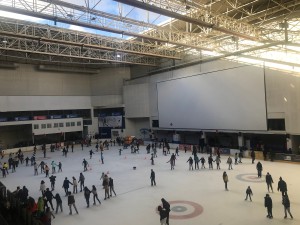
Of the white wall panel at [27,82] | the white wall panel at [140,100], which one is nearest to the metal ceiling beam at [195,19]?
the white wall panel at [140,100]

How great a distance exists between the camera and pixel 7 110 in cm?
4388

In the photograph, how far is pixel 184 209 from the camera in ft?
46.1

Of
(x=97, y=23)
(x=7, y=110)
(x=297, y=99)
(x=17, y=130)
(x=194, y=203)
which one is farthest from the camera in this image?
(x=17, y=130)

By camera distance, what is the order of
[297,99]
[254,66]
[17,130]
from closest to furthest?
[297,99] → [254,66] → [17,130]

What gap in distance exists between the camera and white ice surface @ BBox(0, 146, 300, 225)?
507 inches

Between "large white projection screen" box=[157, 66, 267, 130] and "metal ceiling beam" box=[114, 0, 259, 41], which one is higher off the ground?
"metal ceiling beam" box=[114, 0, 259, 41]

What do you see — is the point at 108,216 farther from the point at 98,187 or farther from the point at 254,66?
the point at 254,66

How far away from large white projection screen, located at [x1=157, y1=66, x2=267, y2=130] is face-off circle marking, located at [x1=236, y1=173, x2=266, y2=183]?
11085mm

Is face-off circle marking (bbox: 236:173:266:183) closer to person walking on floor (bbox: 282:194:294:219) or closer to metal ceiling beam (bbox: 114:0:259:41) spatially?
person walking on floor (bbox: 282:194:294:219)

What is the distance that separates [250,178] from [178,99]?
22.6 metres

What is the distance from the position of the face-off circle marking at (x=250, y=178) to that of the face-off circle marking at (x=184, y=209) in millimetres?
6169

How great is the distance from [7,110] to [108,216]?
1473 inches

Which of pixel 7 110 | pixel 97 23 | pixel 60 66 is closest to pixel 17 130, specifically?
pixel 7 110

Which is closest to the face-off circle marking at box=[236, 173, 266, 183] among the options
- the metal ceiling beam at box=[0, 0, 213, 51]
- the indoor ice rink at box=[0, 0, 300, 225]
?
the indoor ice rink at box=[0, 0, 300, 225]
